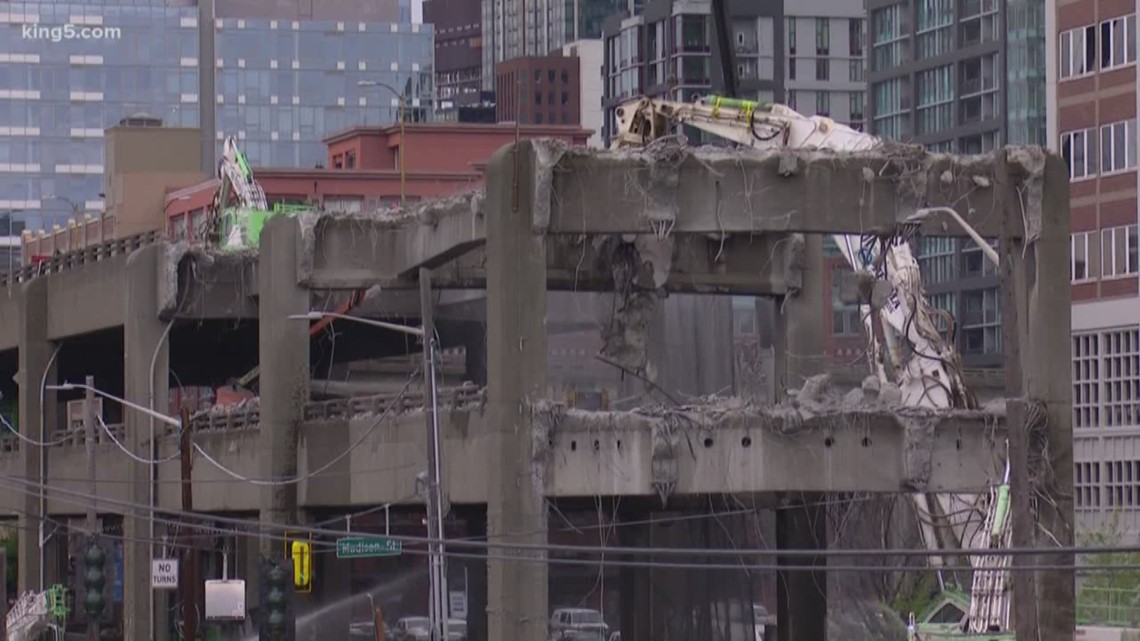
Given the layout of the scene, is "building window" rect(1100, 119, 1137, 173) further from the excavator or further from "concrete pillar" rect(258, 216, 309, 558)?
"concrete pillar" rect(258, 216, 309, 558)

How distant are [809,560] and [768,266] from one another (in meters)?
7.39

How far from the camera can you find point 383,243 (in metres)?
63.6

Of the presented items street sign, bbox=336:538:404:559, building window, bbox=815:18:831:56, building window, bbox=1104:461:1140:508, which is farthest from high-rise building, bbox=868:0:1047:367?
street sign, bbox=336:538:404:559

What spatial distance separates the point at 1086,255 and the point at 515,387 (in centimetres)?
5686

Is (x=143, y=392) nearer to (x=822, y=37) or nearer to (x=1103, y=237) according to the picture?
(x=1103, y=237)

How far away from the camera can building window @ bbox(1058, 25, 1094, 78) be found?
10481 cm

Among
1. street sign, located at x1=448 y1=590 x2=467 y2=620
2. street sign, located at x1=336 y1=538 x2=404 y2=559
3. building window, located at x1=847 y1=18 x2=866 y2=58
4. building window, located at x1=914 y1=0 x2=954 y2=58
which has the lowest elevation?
street sign, located at x1=448 y1=590 x2=467 y2=620

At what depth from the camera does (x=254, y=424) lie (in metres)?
71.3

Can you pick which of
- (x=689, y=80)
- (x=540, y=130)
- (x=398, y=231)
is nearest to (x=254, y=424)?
(x=398, y=231)

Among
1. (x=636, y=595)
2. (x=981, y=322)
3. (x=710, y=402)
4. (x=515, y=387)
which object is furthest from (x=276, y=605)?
(x=981, y=322)

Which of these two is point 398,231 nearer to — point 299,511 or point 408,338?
point 299,511

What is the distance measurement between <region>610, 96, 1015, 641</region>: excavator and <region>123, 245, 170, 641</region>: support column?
51.6 ft

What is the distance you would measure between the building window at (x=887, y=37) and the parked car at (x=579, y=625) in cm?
5680

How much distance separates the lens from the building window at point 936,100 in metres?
138
